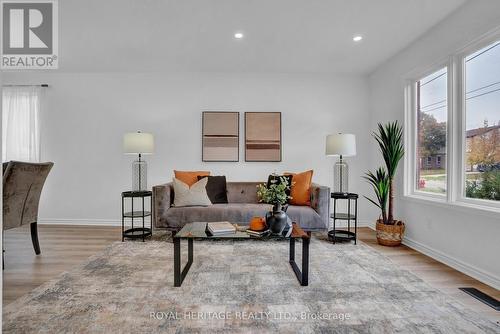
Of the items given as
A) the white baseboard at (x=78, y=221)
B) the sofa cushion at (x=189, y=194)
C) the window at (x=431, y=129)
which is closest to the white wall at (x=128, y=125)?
A: the white baseboard at (x=78, y=221)

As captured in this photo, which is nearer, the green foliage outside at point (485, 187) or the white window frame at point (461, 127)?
the green foliage outside at point (485, 187)

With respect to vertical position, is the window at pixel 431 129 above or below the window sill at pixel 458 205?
above

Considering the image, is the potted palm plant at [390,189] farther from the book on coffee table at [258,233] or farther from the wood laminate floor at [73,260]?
the book on coffee table at [258,233]

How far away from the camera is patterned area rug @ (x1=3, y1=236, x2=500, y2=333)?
1807 millimetres

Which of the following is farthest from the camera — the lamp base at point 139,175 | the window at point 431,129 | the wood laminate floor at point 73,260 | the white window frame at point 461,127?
the lamp base at point 139,175

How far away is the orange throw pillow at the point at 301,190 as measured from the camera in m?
3.98

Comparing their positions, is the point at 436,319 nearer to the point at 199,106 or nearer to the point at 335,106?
the point at 335,106

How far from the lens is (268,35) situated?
342cm

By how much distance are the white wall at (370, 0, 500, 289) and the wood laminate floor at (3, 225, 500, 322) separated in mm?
147

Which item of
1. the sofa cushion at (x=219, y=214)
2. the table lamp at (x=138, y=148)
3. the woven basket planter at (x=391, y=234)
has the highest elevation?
the table lamp at (x=138, y=148)

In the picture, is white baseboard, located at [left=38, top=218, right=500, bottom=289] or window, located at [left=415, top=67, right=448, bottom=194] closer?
white baseboard, located at [left=38, top=218, right=500, bottom=289]

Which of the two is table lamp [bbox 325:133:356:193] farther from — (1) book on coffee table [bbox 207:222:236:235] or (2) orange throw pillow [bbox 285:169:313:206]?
(1) book on coffee table [bbox 207:222:236:235]

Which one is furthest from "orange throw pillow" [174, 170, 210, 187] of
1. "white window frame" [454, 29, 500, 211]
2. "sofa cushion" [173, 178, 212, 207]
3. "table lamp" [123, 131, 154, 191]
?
"white window frame" [454, 29, 500, 211]

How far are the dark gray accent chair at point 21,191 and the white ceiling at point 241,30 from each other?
5.31 feet
